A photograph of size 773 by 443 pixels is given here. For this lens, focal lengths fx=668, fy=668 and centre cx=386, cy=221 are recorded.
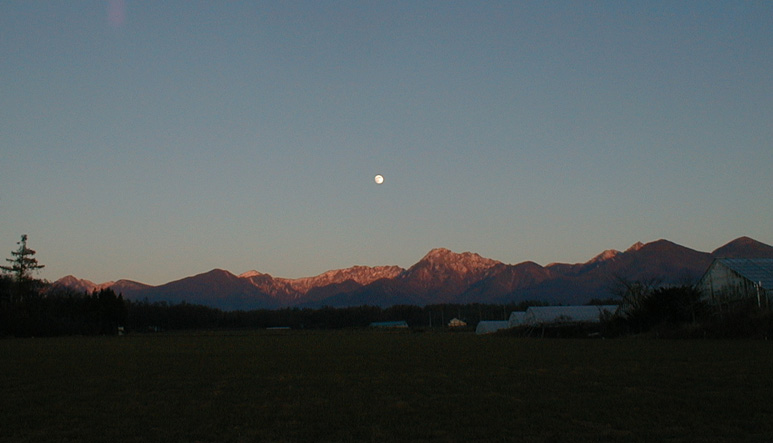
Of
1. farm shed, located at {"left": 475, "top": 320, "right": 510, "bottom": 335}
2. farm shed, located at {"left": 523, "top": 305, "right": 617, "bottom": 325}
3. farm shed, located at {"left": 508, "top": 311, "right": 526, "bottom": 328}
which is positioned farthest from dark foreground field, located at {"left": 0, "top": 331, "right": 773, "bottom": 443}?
farm shed, located at {"left": 475, "top": 320, "right": 510, "bottom": 335}

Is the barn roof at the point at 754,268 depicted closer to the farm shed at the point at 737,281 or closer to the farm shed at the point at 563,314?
the farm shed at the point at 737,281

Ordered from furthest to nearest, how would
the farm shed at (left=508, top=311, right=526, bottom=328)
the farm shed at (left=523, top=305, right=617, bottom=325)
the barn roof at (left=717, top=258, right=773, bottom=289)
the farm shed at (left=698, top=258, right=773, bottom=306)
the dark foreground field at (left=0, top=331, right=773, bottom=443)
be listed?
the farm shed at (left=508, top=311, right=526, bottom=328), the farm shed at (left=523, top=305, right=617, bottom=325), the barn roof at (left=717, top=258, right=773, bottom=289), the farm shed at (left=698, top=258, right=773, bottom=306), the dark foreground field at (left=0, top=331, right=773, bottom=443)

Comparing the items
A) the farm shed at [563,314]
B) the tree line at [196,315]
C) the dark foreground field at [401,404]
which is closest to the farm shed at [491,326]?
the farm shed at [563,314]

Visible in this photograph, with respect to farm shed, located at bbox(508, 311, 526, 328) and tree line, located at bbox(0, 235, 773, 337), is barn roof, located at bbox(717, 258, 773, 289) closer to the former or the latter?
tree line, located at bbox(0, 235, 773, 337)

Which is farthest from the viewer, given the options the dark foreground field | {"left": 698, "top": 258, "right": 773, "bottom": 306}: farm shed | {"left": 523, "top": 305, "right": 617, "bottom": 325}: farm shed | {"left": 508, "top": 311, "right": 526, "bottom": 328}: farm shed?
{"left": 508, "top": 311, "right": 526, "bottom": 328}: farm shed

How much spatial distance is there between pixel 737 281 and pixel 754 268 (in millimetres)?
1383

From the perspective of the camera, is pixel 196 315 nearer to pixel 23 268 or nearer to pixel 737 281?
pixel 23 268

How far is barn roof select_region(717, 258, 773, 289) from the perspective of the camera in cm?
4350

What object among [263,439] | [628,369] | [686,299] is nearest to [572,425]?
[263,439]

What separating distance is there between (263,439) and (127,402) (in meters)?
5.52

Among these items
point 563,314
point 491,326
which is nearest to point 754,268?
point 563,314

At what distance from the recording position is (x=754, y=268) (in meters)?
45.2

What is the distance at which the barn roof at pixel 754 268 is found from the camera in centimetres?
4350

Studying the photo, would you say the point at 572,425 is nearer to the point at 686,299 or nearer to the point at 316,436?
the point at 316,436
